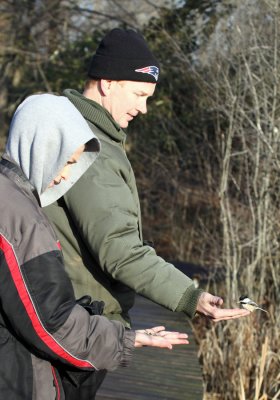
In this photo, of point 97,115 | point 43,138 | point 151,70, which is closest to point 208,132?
point 151,70

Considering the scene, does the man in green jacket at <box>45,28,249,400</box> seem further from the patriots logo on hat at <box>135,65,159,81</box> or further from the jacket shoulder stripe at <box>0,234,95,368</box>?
the jacket shoulder stripe at <box>0,234,95,368</box>

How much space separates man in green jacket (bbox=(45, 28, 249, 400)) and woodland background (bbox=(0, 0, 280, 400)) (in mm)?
2375

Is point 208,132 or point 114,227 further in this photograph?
point 208,132

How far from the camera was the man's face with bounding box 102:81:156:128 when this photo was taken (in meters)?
2.87

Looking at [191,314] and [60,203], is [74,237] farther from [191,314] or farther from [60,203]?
[191,314]

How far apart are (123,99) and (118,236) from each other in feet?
1.82

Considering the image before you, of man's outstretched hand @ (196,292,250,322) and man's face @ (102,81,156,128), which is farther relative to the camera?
man's face @ (102,81,156,128)

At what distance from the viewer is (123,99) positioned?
2873 millimetres

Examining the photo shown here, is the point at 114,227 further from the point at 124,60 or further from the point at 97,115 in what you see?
the point at 124,60

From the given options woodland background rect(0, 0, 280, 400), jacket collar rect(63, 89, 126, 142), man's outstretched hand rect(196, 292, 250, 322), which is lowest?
woodland background rect(0, 0, 280, 400)

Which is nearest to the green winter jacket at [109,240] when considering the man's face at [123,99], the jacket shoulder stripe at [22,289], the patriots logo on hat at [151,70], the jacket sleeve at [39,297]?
the man's face at [123,99]

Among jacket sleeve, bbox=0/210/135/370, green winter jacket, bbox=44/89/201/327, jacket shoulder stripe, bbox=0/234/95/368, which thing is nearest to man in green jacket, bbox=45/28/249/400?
green winter jacket, bbox=44/89/201/327

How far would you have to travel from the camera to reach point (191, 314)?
2.68m

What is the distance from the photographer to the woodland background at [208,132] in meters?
5.73
